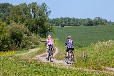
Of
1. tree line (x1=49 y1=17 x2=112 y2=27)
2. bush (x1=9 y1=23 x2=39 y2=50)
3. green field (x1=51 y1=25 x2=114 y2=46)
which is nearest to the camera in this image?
bush (x1=9 y1=23 x2=39 y2=50)

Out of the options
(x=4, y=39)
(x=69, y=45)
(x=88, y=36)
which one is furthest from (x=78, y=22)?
(x=69, y=45)

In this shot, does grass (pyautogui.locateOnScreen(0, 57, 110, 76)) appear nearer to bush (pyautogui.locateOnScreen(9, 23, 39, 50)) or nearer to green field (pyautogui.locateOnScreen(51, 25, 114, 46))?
bush (pyautogui.locateOnScreen(9, 23, 39, 50))

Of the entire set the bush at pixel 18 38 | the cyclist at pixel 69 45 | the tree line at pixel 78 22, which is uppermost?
the cyclist at pixel 69 45

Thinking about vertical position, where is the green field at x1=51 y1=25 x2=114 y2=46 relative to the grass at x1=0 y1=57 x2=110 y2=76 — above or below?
below

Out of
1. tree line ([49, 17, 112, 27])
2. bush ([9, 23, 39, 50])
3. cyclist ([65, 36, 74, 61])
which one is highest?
cyclist ([65, 36, 74, 61])

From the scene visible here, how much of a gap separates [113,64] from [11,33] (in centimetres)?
2783

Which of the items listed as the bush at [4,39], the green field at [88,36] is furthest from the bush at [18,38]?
the green field at [88,36]

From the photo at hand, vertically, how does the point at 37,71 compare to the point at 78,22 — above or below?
above

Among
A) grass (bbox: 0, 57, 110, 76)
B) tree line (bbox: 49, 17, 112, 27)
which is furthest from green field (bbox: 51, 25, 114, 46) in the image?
tree line (bbox: 49, 17, 112, 27)

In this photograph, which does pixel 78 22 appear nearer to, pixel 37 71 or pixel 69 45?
pixel 69 45

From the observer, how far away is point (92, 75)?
19094 millimetres

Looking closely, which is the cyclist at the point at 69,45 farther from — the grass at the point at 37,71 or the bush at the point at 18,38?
the bush at the point at 18,38

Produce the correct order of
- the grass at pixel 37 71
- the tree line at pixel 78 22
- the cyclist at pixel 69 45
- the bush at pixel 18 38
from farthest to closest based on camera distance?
the tree line at pixel 78 22, the bush at pixel 18 38, the cyclist at pixel 69 45, the grass at pixel 37 71

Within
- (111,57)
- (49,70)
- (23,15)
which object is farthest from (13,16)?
(49,70)
